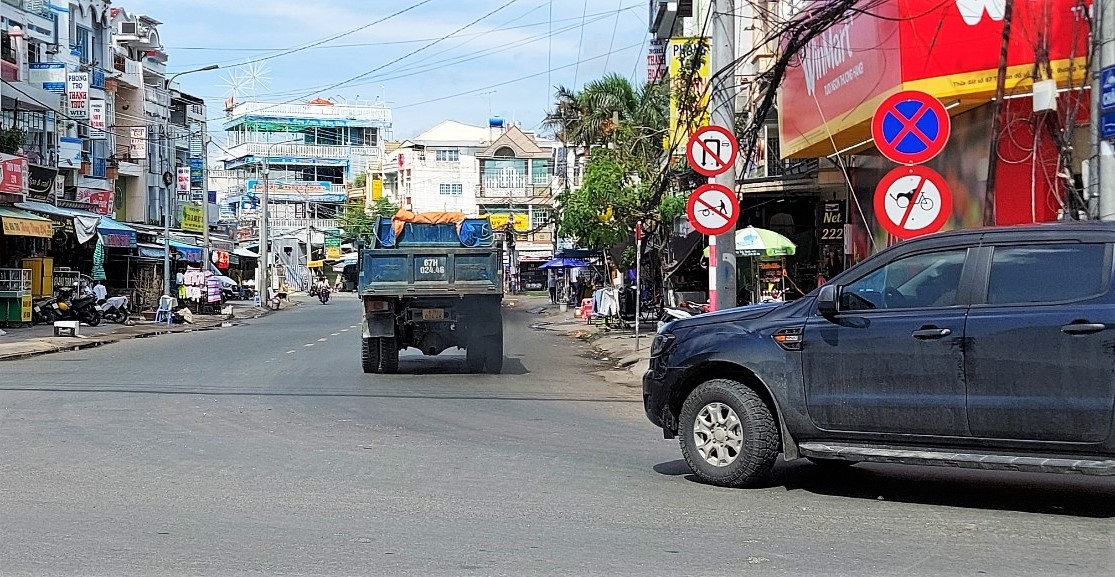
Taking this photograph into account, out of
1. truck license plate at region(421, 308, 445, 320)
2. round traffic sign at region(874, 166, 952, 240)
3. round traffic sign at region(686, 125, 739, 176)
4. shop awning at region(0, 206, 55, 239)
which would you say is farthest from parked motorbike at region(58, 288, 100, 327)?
round traffic sign at region(874, 166, 952, 240)

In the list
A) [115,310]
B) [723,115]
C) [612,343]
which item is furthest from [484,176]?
[723,115]

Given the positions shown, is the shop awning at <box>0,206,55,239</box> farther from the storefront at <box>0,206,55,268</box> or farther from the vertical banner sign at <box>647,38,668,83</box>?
the vertical banner sign at <box>647,38,668,83</box>

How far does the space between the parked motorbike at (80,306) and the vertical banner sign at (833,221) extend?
2136 centimetres

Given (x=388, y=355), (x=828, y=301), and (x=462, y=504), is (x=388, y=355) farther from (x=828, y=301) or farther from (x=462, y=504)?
(x=828, y=301)

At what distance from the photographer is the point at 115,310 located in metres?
36.2

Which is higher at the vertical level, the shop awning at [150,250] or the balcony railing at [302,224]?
the balcony railing at [302,224]

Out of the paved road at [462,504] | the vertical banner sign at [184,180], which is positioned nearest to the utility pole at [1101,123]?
the paved road at [462,504]

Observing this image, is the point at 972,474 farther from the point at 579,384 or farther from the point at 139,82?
the point at 139,82

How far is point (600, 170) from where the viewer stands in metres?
30.4

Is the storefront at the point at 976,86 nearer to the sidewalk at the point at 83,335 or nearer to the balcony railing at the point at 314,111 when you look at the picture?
the sidewalk at the point at 83,335

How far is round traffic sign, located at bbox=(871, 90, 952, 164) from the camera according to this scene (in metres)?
10.6

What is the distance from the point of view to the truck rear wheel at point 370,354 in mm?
17906

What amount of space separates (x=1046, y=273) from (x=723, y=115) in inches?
347

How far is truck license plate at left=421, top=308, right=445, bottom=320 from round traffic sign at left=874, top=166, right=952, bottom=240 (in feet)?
27.8
